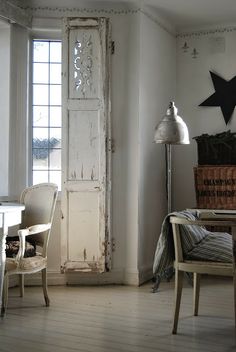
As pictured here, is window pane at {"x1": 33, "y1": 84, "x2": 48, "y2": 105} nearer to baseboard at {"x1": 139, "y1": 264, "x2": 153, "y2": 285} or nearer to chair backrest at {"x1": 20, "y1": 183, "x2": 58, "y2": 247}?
chair backrest at {"x1": 20, "y1": 183, "x2": 58, "y2": 247}

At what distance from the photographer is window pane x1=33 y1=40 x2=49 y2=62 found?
457 cm

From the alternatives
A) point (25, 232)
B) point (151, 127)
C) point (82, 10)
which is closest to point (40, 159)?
point (151, 127)

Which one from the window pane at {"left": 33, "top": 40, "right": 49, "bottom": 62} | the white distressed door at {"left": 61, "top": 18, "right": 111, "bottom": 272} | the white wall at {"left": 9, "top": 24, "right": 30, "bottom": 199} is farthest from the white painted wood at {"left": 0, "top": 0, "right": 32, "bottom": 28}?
the white distressed door at {"left": 61, "top": 18, "right": 111, "bottom": 272}

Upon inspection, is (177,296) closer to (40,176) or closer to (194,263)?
(194,263)

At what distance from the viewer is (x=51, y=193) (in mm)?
3818

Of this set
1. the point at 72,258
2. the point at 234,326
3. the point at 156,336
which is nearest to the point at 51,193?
the point at 72,258

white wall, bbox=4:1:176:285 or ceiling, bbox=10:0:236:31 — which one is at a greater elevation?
ceiling, bbox=10:0:236:31

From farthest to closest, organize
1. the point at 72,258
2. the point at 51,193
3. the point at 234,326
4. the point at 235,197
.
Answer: the point at 235,197 < the point at 72,258 < the point at 51,193 < the point at 234,326

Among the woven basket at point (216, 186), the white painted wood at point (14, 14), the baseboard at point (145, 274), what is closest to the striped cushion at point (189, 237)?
the baseboard at point (145, 274)

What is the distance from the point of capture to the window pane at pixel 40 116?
15.0 ft

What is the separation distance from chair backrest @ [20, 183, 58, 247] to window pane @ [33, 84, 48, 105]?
1.03m

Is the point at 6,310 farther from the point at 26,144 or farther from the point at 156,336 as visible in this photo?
the point at 26,144

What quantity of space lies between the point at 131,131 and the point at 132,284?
4.78 feet

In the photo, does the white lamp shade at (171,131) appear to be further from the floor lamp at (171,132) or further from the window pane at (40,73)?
the window pane at (40,73)
